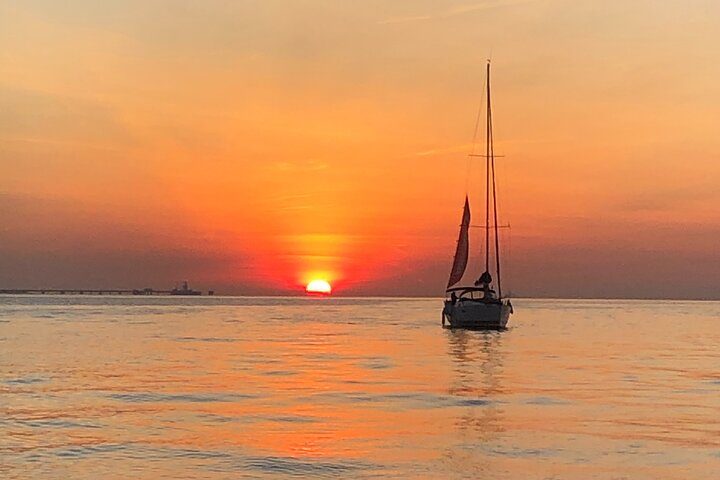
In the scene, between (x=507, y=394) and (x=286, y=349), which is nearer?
(x=507, y=394)

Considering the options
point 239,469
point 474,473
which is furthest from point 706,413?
point 239,469

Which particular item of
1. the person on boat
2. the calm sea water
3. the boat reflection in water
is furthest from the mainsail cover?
the calm sea water

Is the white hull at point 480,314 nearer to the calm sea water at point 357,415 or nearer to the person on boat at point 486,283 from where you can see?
the person on boat at point 486,283

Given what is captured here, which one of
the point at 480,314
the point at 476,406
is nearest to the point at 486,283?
the point at 480,314

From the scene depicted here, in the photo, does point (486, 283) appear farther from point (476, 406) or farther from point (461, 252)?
point (476, 406)

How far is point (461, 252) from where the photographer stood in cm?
8012

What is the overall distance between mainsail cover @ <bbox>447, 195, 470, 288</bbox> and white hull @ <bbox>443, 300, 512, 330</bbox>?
718 cm

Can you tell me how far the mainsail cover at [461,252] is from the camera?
3082 inches

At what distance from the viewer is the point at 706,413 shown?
100 feet

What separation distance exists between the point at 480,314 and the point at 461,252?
9375mm

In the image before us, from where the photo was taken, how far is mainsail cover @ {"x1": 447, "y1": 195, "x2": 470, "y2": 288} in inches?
3082

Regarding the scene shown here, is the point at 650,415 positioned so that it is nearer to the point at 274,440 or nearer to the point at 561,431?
the point at 561,431

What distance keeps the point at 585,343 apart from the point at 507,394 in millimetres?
39369

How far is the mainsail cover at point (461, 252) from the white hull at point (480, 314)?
23.6 ft
